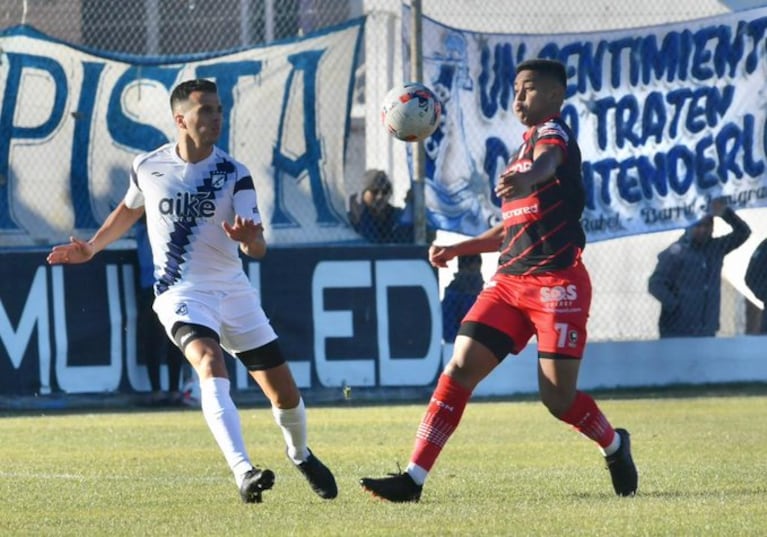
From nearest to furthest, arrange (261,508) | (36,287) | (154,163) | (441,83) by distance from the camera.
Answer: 1. (261,508)
2. (154,163)
3. (36,287)
4. (441,83)

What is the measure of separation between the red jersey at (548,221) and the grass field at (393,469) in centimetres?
117

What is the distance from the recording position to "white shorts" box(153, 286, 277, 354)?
808 centimetres

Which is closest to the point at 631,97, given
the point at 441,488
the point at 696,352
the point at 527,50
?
the point at 527,50

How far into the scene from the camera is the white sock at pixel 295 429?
8430 millimetres

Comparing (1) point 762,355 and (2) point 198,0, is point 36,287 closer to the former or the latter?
(2) point 198,0

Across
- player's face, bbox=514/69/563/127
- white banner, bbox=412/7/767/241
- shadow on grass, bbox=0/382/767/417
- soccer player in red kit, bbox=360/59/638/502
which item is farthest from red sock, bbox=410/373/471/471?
white banner, bbox=412/7/767/241

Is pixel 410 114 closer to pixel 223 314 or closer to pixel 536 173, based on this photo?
pixel 223 314

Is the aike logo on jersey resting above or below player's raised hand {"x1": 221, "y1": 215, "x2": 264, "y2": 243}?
above

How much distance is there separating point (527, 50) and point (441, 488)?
9.22m

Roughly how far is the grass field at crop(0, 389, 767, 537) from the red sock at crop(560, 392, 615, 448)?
0.29 metres

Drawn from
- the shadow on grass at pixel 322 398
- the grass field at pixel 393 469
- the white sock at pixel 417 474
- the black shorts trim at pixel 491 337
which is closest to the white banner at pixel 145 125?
the shadow on grass at pixel 322 398

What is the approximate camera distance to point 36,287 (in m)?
15.8

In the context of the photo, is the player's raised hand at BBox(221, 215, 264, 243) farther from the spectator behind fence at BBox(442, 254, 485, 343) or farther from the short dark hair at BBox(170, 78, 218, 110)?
the spectator behind fence at BBox(442, 254, 485, 343)

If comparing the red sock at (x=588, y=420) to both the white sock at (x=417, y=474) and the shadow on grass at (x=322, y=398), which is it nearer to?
the white sock at (x=417, y=474)
